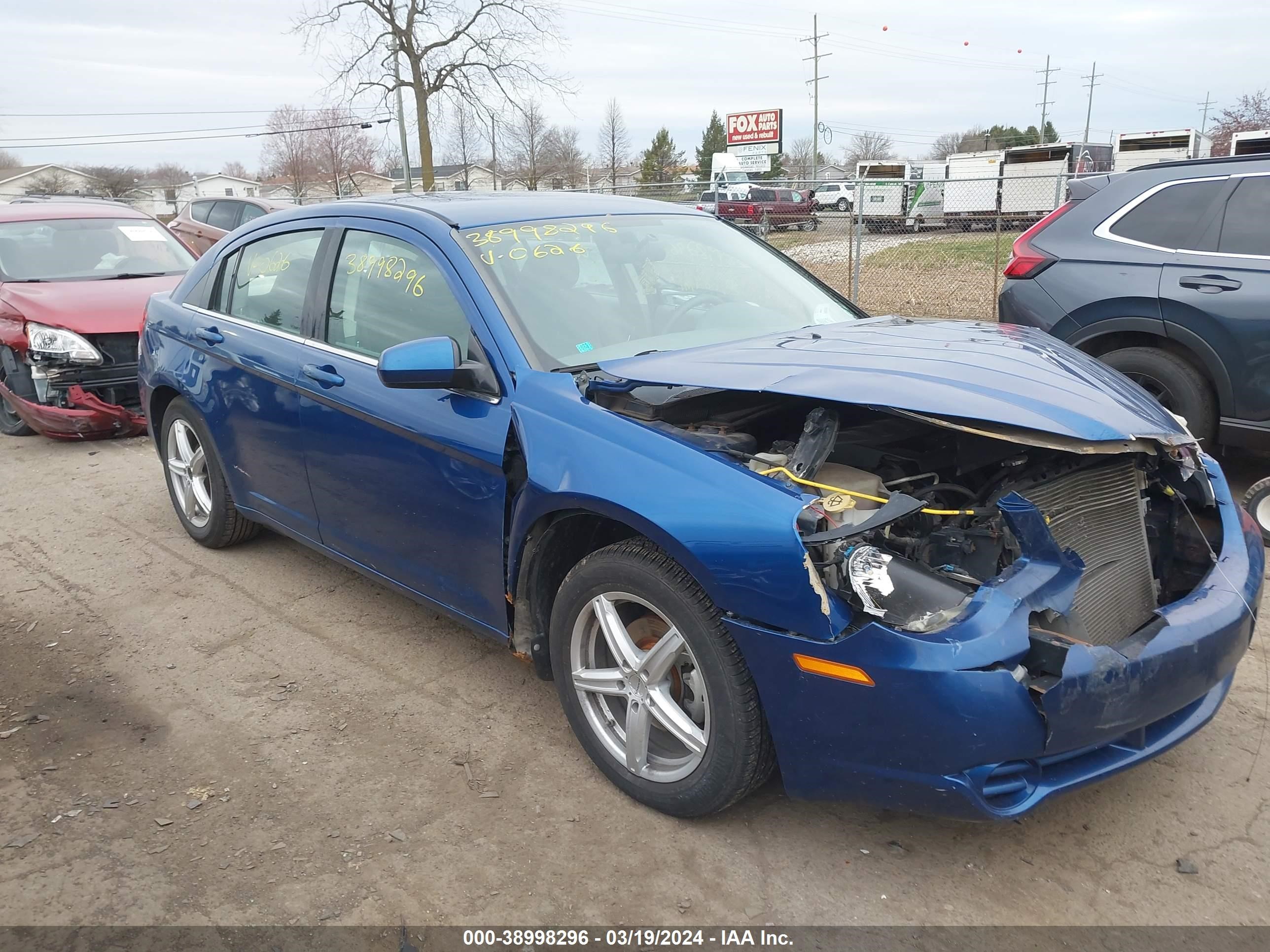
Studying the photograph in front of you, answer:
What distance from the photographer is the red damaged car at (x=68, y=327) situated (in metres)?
7.06

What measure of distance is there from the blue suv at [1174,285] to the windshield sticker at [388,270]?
13.0 feet

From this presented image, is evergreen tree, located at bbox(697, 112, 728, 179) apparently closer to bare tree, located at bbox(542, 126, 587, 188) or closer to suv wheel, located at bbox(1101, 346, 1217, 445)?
bare tree, located at bbox(542, 126, 587, 188)

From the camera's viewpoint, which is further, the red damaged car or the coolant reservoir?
the red damaged car

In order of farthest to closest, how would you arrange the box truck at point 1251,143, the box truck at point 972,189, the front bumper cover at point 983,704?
the box truck at point 1251,143, the box truck at point 972,189, the front bumper cover at point 983,704

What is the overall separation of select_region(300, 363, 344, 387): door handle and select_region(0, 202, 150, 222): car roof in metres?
6.20

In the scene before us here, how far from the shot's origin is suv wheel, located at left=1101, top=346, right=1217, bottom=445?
5.29 m

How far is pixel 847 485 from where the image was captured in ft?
8.62

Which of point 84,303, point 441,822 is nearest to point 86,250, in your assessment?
point 84,303

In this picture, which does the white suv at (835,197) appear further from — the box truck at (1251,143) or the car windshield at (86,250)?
the car windshield at (86,250)

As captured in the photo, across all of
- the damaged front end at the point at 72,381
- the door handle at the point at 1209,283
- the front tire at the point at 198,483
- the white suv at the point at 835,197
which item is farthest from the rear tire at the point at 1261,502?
the white suv at the point at 835,197

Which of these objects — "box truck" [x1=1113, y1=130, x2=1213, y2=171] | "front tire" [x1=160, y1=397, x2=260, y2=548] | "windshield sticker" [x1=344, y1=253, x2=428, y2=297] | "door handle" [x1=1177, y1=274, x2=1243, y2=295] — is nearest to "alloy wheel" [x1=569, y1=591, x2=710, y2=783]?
"windshield sticker" [x1=344, y1=253, x2=428, y2=297]

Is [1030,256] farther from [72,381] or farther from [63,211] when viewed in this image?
[63,211]

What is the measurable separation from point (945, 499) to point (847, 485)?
0.36 m

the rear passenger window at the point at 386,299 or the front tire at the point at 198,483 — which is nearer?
the rear passenger window at the point at 386,299
